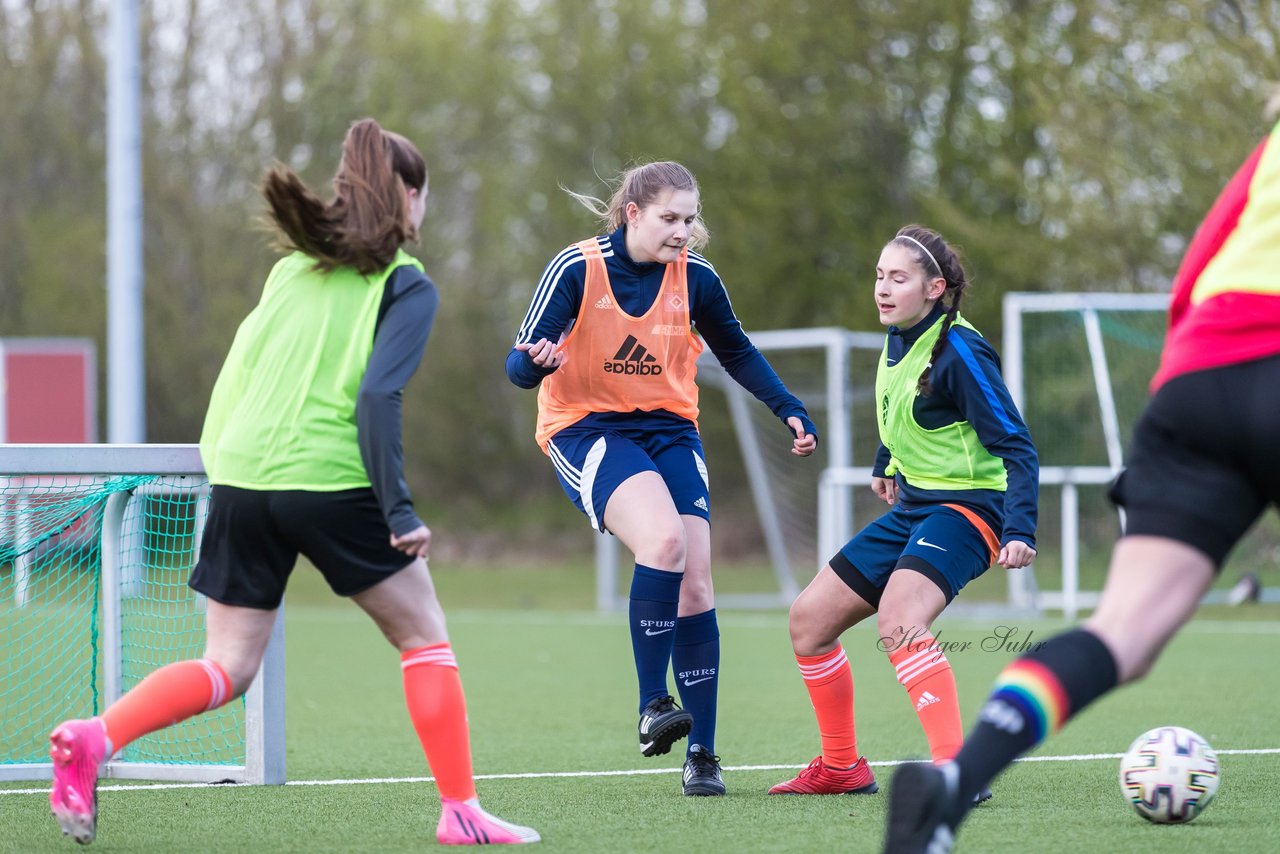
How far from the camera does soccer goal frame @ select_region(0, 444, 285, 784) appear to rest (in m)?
4.81

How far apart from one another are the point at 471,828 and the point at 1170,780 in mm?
1826

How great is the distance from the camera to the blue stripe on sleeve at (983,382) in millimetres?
4648

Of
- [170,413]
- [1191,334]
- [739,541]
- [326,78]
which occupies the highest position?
[326,78]

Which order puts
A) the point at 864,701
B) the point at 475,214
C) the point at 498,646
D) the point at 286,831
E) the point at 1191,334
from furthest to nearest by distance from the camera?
the point at 475,214 < the point at 498,646 < the point at 864,701 < the point at 286,831 < the point at 1191,334

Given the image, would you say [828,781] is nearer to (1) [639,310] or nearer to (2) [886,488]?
(2) [886,488]

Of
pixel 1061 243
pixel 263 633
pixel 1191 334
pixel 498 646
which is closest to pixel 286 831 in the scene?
pixel 263 633

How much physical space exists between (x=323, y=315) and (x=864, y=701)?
15.5ft

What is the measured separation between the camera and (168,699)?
380 centimetres

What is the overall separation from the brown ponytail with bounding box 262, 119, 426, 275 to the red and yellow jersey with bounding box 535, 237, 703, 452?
4.24 ft

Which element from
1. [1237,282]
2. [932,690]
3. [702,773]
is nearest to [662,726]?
[702,773]

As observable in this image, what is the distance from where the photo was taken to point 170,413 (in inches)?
975

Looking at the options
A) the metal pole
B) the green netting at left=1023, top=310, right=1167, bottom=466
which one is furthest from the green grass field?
the green netting at left=1023, top=310, right=1167, bottom=466

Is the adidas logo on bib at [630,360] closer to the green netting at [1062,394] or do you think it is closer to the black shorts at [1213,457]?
the black shorts at [1213,457]

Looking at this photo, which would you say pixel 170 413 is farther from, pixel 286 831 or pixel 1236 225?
pixel 1236 225
